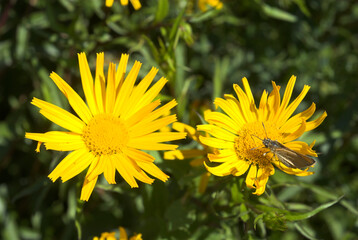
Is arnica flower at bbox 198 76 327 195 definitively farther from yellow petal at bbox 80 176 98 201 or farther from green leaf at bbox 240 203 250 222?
yellow petal at bbox 80 176 98 201

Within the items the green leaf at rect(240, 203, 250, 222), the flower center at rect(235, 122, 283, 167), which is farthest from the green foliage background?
the flower center at rect(235, 122, 283, 167)

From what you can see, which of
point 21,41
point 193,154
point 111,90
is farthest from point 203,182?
point 21,41

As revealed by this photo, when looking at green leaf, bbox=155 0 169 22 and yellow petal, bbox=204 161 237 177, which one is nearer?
yellow petal, bbox=204 161 237 177

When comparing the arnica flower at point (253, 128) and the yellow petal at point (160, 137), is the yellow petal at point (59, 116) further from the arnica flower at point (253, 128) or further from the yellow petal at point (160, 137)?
the arnica flower at point (253, 128)

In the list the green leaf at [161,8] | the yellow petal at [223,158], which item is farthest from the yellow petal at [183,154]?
the green leaf at [161,8]

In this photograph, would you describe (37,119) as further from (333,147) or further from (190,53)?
(333,147)
